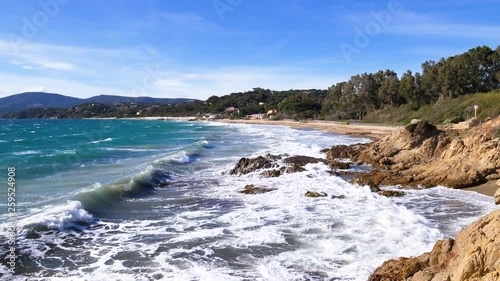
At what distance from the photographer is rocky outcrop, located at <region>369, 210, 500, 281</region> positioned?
6441mm

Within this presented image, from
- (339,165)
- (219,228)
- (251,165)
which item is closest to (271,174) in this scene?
(251,165)

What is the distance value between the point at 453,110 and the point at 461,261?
5378 centimetres

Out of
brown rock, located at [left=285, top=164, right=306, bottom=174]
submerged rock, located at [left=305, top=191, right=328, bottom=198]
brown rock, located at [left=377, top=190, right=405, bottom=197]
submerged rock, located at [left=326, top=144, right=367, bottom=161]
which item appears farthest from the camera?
submerged rock, located at [left=326, top=144, right=367, bottom=161]

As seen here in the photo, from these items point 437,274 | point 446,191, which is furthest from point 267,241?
point 446,191

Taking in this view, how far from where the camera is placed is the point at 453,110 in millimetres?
54844

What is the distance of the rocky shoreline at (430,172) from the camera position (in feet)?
22.6

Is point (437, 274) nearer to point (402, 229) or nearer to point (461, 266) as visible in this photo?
point (461, 266)

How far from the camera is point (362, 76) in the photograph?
86625 mm

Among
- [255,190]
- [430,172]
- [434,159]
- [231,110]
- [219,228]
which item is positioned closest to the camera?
[219,228]

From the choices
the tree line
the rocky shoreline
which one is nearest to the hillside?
the tree line

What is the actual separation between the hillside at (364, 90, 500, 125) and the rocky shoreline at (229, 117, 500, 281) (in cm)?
1965

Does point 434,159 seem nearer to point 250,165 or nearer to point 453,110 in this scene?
point 250,165

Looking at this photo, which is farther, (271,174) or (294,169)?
(294,169)

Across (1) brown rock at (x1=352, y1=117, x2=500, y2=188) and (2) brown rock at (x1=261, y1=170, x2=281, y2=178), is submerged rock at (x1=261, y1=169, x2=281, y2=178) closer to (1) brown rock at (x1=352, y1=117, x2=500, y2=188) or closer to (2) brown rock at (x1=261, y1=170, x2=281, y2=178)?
(2) brown rock at (x1=261, y1=170, x2=281, y2=178)
